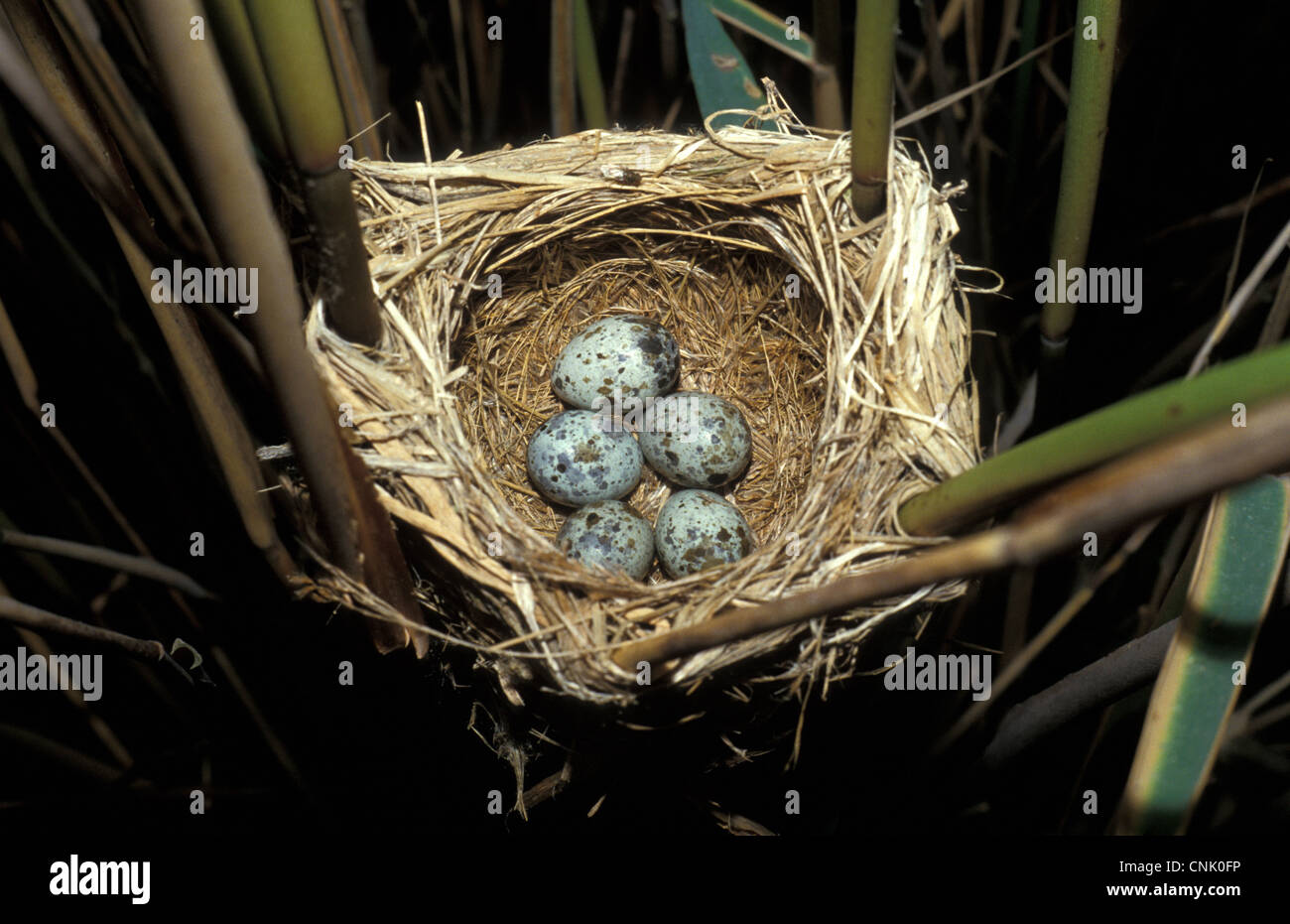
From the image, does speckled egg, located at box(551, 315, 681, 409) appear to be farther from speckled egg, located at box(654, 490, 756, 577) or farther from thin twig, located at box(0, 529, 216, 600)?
thin twig, located at box(0, 529, 216, 600)

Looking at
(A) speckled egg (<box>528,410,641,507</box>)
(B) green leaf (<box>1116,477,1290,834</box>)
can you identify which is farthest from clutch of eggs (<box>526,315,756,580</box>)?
(B) green leaf (<box>1116,477,1290,834</box>)

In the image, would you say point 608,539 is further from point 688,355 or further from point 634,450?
point 688,355

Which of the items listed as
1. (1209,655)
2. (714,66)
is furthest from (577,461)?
(1209,655)

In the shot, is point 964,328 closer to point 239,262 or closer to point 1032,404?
point 1032,404

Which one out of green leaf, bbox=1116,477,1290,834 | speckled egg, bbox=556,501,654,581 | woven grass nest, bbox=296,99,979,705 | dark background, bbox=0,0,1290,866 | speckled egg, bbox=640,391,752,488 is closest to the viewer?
green leaf, bbox=1116,477,1290,834

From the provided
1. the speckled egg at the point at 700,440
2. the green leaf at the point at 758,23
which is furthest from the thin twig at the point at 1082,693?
the green leaf at the point at 758,23
